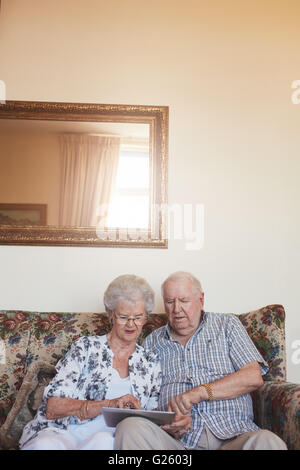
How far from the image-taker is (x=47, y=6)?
9.59ft

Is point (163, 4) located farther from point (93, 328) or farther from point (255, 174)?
point (93, 328)

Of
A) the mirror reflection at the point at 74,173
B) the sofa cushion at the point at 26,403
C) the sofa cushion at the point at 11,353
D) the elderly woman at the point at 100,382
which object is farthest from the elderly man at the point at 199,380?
the mirror reflection at the point at 74,173

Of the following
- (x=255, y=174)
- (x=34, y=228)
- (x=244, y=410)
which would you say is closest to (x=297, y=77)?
(x=255, y=174)

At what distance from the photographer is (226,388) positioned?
1.98 meters

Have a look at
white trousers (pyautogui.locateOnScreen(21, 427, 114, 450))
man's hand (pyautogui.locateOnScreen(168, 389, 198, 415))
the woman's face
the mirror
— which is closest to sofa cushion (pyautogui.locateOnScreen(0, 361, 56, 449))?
white trousers (pyautogui.locateOnScreen(21, 427, 114, 450))

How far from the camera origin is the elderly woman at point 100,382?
1808 millimetres

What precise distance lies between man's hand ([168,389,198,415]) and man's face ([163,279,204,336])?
34 centimetres

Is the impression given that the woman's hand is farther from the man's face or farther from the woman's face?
the man's face

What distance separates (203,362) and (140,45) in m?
1.83

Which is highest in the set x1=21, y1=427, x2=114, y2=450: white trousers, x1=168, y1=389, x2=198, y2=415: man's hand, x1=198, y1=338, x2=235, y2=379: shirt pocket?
x1=198, y1=338, x2=235, y2=379: shirt pocket

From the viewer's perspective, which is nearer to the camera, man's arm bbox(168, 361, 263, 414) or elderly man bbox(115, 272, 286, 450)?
elderly man bbox(115, 272, 286, 450)

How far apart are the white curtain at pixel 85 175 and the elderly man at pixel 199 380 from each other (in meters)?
0.74

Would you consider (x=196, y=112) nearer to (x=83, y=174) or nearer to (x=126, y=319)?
(x=83, y=174)

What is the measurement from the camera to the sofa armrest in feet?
5.79
